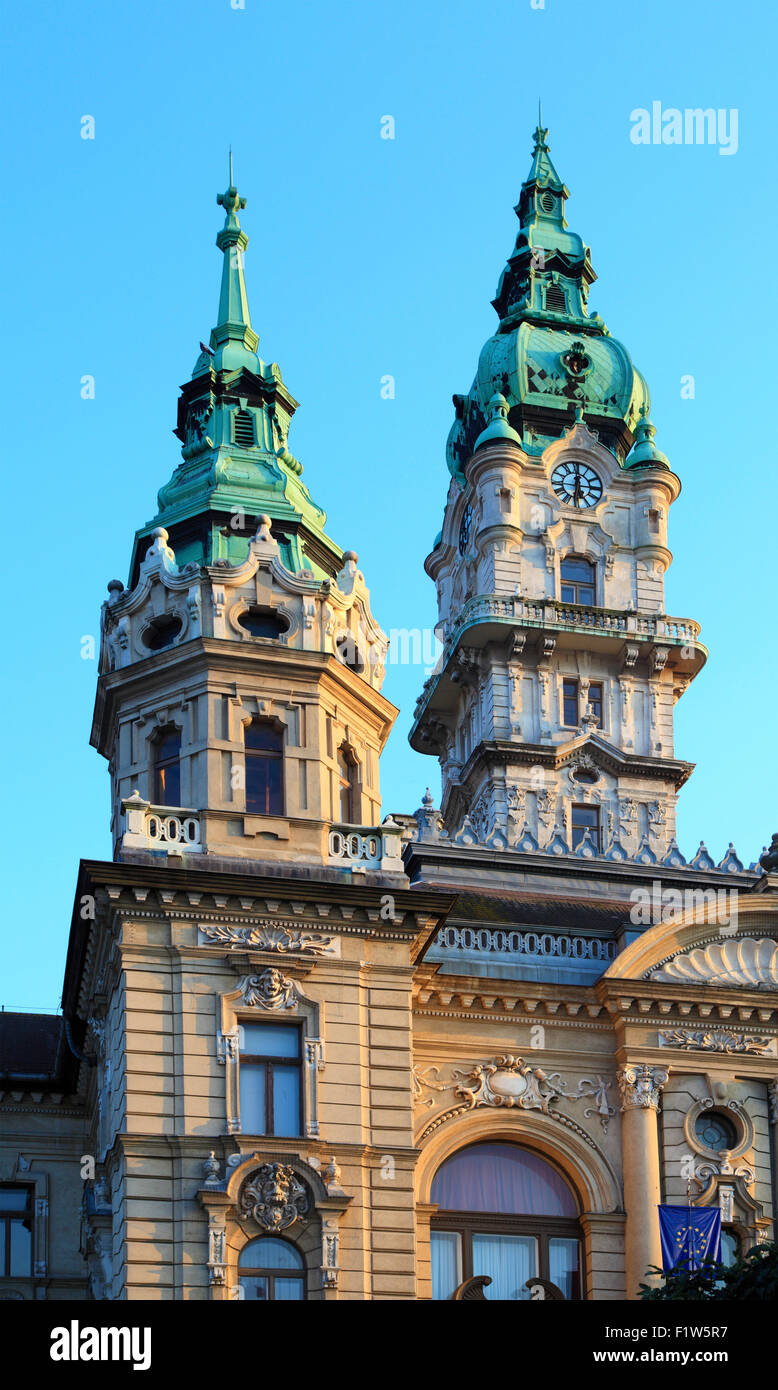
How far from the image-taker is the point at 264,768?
41469mm

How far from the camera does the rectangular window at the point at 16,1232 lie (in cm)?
4516

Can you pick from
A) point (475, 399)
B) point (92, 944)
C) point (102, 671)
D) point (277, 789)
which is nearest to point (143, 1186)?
point (92, 944)

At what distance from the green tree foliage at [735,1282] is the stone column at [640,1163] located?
763 centimetres

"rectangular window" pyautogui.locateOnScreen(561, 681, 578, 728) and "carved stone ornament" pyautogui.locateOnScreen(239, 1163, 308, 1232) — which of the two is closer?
"carved stone ornament" pyautogui.locateOnScreen(239, 1163, 308, 1232)

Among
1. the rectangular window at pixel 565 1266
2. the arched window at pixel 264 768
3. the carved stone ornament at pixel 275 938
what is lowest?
the rectangular window at pixel 565 1266

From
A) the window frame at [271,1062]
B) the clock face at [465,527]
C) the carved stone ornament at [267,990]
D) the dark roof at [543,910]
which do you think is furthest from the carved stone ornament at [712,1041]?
the clock face at [465,527]

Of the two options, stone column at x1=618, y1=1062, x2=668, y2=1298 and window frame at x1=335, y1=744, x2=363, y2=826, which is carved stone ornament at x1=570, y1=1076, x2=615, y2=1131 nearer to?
stone column at x1=618, y1=1062, x2=668, y2=1298

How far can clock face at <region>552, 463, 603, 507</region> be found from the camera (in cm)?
7038

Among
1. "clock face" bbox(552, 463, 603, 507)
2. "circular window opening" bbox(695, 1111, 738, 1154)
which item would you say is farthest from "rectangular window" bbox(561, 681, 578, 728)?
"circular window opening" bbox(695, 1111, 738, 1154)

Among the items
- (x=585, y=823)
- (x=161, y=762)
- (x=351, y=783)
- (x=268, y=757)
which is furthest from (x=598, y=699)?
(x=161, y=762)

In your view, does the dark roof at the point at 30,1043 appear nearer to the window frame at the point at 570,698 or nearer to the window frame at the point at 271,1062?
the window frame at the point at 271,1062

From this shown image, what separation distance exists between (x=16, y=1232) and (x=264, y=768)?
1183 centimetres

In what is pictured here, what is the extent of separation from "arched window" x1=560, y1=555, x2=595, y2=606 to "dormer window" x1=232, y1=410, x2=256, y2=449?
75.6 feet
